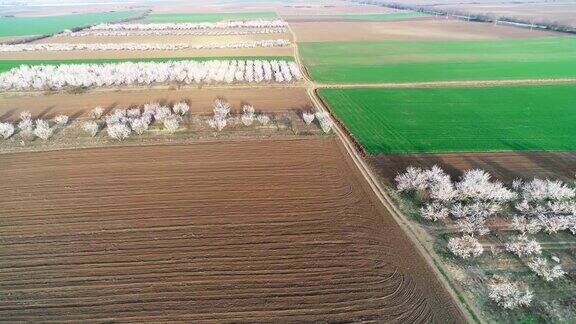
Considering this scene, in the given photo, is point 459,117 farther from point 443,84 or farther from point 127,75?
point 127,75

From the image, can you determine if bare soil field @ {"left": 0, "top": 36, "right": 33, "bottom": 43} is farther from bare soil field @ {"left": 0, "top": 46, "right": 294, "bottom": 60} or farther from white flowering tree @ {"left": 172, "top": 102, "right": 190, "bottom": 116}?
white flowering tree @ {"left": 172, "top": 102, "right": 190, "bottom": 116}

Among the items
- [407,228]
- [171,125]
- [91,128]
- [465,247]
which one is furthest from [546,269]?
[91,128]

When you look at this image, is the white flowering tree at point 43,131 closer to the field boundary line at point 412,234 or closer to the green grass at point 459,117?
the field boundary line at point 412,234

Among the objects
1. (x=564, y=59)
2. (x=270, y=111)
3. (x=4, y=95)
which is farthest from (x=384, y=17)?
(x=4, y=95)

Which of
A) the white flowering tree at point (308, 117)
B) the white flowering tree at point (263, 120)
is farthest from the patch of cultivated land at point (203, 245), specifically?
the white flowering tree at point (263, 120)

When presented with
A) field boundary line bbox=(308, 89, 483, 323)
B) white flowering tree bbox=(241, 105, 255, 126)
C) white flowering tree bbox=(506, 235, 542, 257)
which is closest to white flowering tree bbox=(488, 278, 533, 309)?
field boundary line bbox=(308, 89, 483, 323)

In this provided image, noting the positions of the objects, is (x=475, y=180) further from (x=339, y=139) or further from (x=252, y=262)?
(x=252, y=262)
